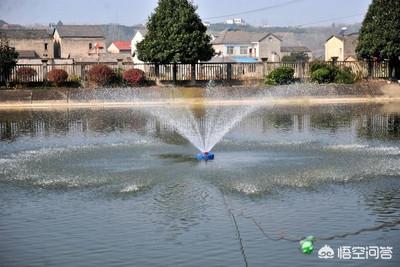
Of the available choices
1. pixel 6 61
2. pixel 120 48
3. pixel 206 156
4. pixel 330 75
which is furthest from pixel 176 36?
pixel 120 48

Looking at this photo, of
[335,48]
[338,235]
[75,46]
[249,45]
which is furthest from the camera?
[249,45]

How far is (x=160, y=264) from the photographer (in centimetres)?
1248

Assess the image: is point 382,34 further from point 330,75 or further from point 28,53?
point 28,53

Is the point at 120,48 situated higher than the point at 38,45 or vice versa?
the point at 120,48

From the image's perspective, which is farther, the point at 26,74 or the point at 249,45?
the point at 249,45

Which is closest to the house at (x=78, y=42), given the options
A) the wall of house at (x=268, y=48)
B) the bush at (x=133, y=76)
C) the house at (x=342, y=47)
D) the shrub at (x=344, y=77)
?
the wall of house at (x=268, y=48)

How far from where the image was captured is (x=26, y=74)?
160 ft

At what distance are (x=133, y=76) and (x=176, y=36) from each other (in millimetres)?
3908

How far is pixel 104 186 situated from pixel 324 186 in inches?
221

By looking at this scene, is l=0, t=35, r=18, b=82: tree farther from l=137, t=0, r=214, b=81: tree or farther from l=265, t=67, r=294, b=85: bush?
l=265, t=67, r=294, b=85: bush

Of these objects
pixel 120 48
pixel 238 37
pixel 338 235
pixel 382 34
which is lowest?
pixel 338 235

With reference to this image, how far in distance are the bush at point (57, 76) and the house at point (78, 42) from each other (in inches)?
1935

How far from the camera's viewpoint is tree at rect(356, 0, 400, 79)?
160 ft

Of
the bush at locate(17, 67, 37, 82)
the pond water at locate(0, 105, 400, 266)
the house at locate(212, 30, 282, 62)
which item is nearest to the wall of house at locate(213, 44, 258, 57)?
the house at locate(212, 30, 282, 62)
